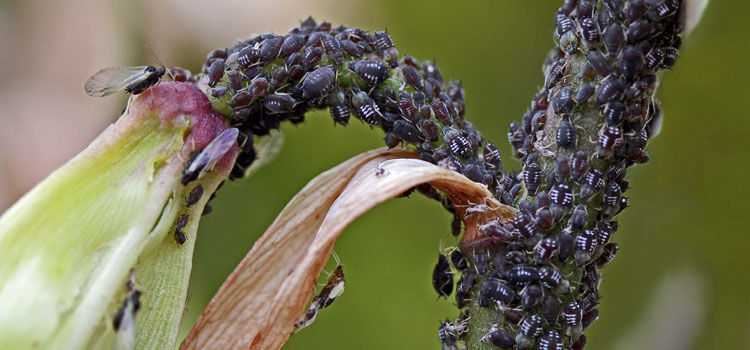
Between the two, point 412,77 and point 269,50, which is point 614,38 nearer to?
point 412,77

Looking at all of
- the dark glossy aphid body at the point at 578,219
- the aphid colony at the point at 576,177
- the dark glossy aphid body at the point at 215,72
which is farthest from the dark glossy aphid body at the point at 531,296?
the dark glossy aphid body at the point at 215,72

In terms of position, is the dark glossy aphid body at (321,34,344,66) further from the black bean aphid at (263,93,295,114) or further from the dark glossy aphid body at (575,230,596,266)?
the dark glossy aphid body at (575,230,596,266)

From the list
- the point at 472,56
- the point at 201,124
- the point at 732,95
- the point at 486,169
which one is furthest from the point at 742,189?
the point at 201,124

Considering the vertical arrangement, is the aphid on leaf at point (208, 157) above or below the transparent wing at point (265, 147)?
above

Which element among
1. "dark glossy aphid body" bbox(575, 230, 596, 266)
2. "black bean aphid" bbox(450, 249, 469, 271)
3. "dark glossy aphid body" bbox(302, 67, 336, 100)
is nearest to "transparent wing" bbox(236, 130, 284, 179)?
"dark glossy aphid body" bbox(302, 67, 336, 100)

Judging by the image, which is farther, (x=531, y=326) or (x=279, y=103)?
(x=279, y=103)

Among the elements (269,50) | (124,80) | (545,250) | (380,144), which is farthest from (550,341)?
(380,144)

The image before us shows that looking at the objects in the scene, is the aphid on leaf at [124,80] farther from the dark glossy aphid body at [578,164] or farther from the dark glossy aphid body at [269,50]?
the dark glossy aphid body at [578,164]
